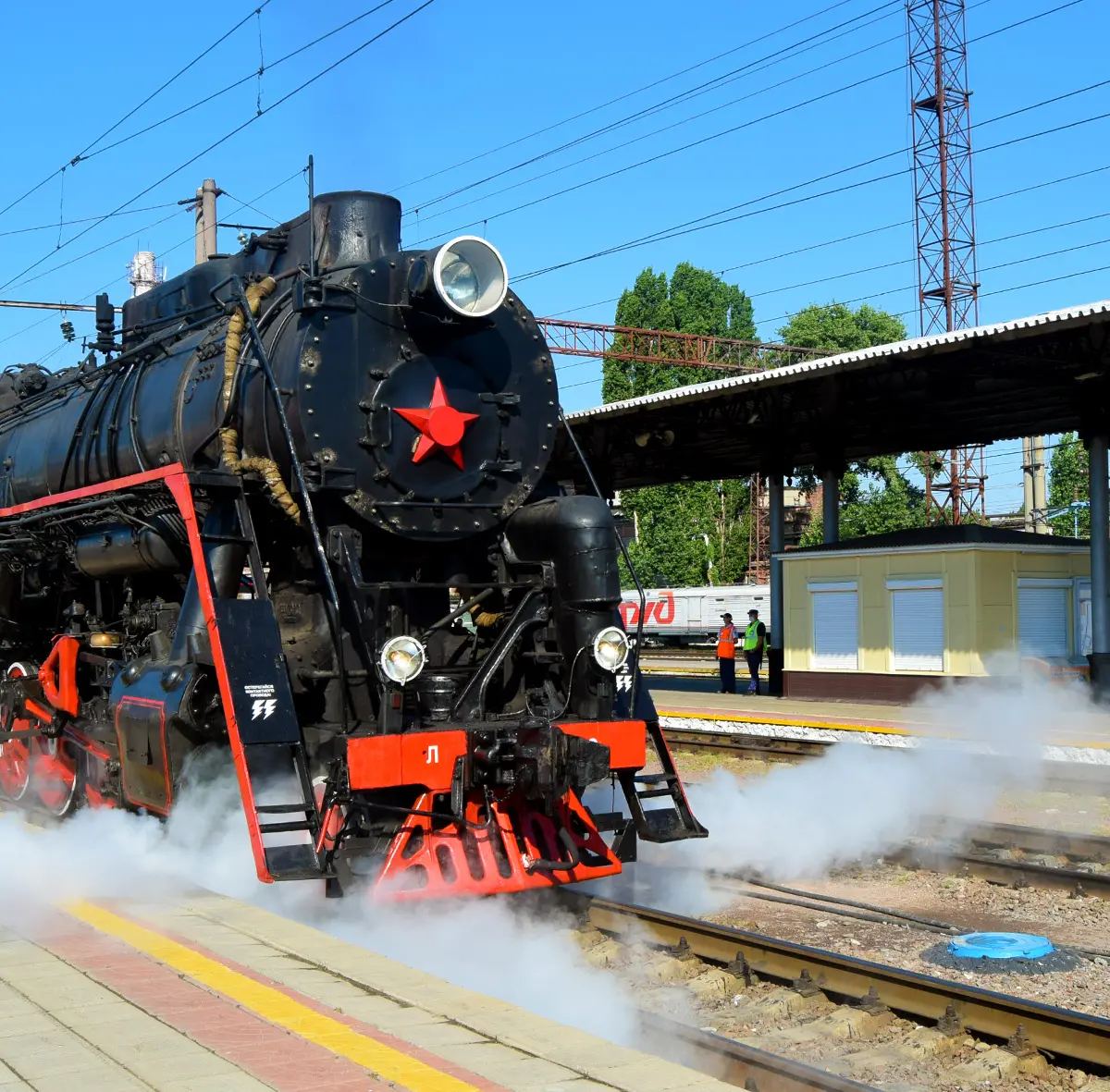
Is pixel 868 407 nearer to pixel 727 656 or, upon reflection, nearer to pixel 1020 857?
pixel 727 656

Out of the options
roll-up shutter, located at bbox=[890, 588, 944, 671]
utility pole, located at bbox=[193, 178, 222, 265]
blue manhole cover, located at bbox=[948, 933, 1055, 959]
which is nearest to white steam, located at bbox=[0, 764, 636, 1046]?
blue manhole cover, located at bbox=[948, 933, 1055, 959]

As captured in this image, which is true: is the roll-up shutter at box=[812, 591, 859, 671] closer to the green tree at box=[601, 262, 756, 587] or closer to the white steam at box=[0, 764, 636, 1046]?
the white steam at box=[0, 764, 636, 1046]

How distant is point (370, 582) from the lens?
605 centimetres

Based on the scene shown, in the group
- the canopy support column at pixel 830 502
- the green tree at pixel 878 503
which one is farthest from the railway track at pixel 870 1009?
the green tree at pixel 878 503

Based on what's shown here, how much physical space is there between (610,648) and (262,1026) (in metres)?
2.66

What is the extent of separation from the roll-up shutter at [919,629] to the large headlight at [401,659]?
10203mm

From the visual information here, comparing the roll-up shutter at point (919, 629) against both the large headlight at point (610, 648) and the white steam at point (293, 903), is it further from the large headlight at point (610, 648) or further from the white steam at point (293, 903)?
the white steam at point (293, 903)

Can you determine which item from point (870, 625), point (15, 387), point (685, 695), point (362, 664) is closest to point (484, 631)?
point (362, 664)

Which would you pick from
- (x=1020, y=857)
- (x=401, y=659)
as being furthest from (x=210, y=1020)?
(x=1020, y=857)

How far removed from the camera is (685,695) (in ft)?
58.9

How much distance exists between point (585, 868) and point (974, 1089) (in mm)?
2044

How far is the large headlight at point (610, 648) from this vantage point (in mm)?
5785

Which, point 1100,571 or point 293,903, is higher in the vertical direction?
point 1100,571

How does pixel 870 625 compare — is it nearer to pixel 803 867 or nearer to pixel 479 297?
pixel 803 867
